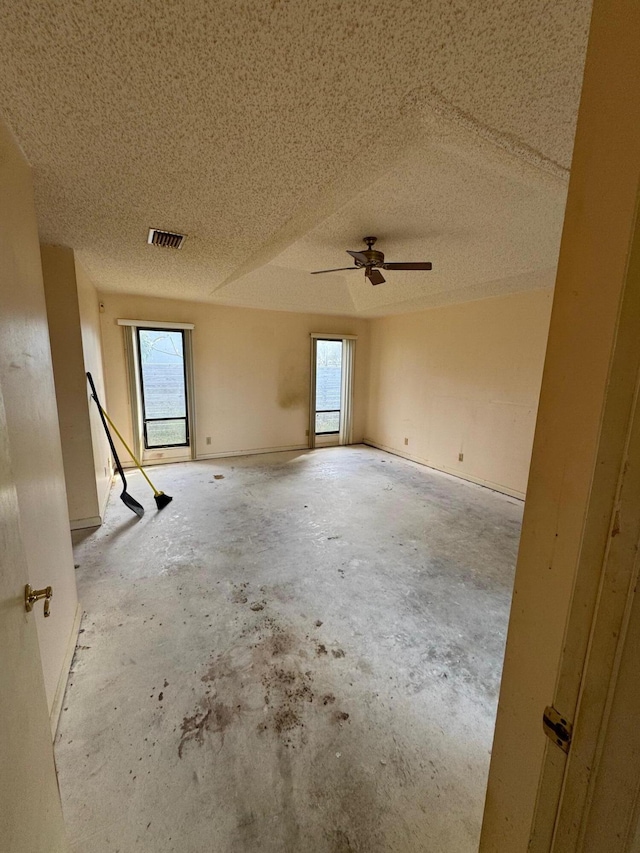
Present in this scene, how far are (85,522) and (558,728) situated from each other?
355 cm

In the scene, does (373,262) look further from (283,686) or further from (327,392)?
(327,392)

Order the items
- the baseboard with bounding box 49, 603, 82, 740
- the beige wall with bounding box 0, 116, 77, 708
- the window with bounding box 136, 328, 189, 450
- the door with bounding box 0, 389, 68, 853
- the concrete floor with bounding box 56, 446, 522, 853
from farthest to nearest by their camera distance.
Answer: the window with bounding box 136, 328, 189, 450
the baseboard with bounding box 49, 603, 82, 740
the beige wall with bounding box 0, 116, 77, 708
the concrete floor with bounding box 56, 446, 522, 853
the door with bounding box 0, 389, 68, 853

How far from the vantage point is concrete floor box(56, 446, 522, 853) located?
114 centimetres

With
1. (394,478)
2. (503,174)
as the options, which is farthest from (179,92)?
(394,478)

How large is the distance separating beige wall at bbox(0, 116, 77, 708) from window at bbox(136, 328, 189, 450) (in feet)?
10.5

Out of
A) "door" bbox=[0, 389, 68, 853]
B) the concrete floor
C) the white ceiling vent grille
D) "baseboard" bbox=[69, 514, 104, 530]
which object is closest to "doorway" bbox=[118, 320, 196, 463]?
"baseboard" bbox=[69, 514, 104, 530]

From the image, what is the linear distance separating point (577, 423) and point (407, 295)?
4.17 meters

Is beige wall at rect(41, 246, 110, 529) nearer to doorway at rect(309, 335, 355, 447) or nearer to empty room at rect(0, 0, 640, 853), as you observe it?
empty room at rect(0, 0, 640, 853)

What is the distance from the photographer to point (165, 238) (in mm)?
2529

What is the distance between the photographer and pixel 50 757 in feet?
2.88

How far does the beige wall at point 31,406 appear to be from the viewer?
4.13ft

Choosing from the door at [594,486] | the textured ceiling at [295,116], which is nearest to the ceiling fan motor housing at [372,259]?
the textured ceiling at [295,116]

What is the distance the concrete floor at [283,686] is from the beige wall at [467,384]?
1331 mm

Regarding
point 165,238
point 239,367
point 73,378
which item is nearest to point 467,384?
point 239,367
